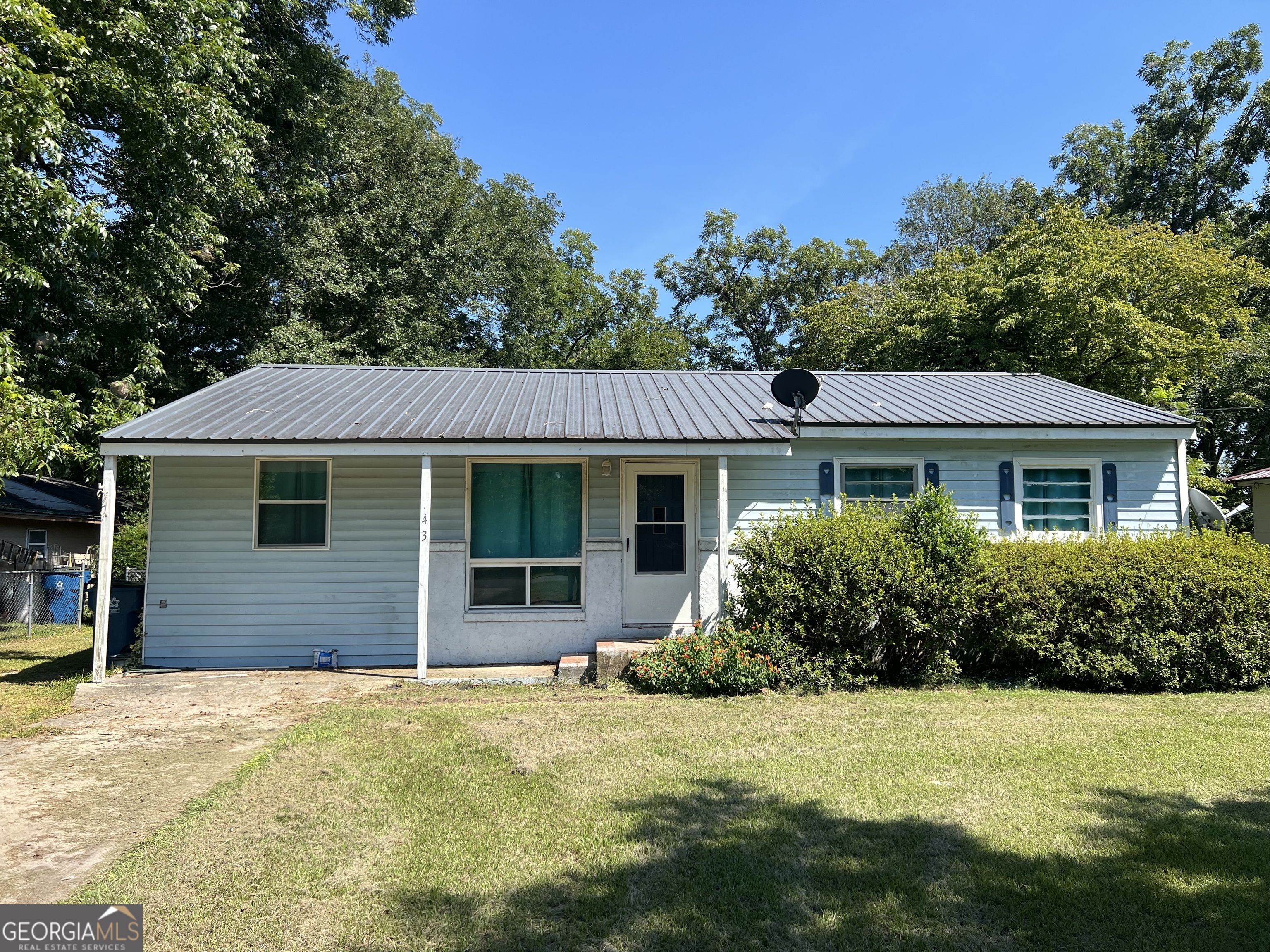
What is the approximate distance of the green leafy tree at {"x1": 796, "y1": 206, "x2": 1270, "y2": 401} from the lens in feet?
58.5

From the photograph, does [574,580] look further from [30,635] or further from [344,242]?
[344,242]

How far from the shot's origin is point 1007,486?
9719 mm

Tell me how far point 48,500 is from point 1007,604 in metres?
20.6

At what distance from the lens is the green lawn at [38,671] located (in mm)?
6750

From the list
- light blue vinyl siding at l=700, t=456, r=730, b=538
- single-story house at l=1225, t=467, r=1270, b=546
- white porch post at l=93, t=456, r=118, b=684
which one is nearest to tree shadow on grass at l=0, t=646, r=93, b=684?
white porch post at l=93, t=456, r=118, b=684

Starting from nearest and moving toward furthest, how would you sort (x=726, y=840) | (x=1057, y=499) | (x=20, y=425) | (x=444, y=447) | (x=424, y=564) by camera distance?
(x=726, y=840), (x=424, y=564), (x=444, y=447), (x=20, y=425), (x=1057, y=499)

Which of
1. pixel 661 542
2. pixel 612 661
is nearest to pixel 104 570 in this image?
pixel 612 661

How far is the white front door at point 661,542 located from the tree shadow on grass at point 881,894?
16.9 ft

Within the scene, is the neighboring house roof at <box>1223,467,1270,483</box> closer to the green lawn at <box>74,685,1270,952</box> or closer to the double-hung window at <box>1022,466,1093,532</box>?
the double-hung window at <box>1022,466,1093,532</box>

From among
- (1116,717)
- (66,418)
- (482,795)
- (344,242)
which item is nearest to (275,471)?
(66,418)

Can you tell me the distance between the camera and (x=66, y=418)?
34.0 feet

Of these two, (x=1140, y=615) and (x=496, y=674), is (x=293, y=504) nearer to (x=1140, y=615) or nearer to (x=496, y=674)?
(x=496, y=674)

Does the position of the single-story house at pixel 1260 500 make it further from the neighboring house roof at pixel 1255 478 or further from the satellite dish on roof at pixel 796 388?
the satellite dish on roof at pixel 796 388

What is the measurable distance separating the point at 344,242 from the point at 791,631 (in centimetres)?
1707
